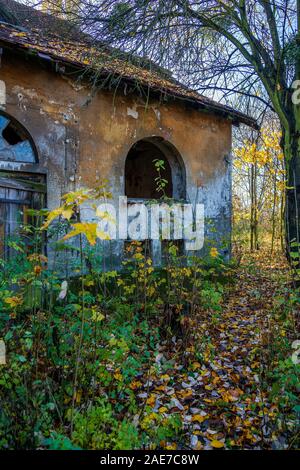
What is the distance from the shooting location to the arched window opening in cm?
477

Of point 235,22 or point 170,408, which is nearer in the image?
point 170,408

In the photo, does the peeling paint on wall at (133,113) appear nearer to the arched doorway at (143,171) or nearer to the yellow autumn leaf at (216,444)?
the arched doorway at (143,171)

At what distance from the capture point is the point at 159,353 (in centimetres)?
378

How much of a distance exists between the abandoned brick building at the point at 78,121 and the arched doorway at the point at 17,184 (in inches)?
0.6

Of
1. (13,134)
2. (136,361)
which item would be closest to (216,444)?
(136,361)

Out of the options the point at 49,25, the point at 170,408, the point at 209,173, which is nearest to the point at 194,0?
the point at 49,25

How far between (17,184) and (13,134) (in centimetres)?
103

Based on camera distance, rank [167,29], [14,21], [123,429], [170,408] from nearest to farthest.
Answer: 1. [123,429]
2. [170,408]
3. [167,29]
4. [14,21]

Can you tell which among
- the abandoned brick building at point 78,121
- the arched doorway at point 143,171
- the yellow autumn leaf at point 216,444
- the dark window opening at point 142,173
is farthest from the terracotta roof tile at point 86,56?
the yellow autumn leaf at point 216,444

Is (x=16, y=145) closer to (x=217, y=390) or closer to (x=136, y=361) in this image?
(x=136, y=361)

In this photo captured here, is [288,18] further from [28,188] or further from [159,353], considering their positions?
[159,353]

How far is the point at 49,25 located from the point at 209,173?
13.6 ft

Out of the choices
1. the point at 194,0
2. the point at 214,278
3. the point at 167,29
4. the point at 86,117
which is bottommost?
the point at 214,278

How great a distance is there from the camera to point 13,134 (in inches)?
208
